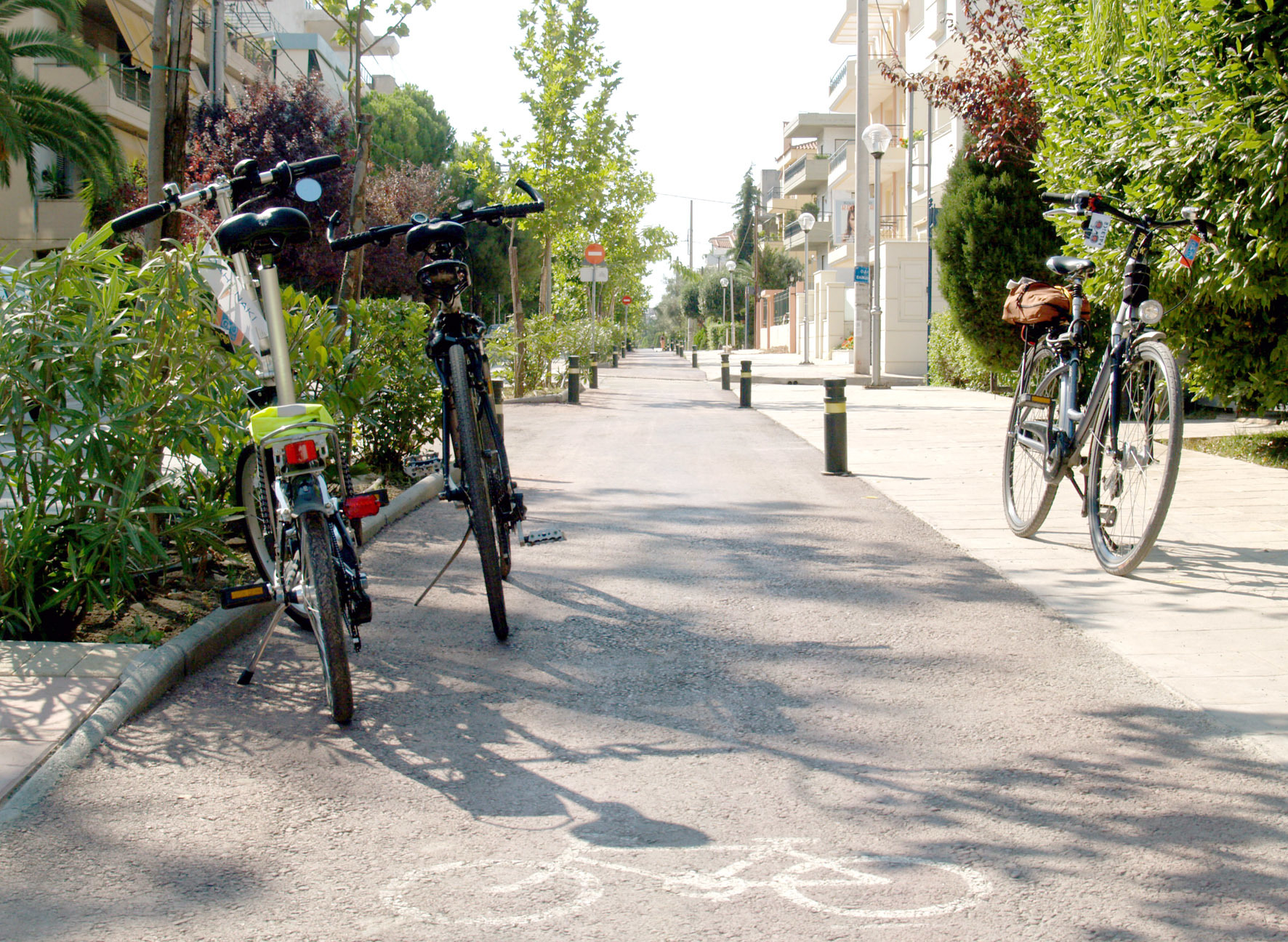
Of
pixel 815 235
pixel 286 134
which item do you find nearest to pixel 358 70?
pixel 286 134

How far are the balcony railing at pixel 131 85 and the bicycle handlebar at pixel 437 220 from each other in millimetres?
29447

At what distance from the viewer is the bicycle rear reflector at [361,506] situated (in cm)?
397

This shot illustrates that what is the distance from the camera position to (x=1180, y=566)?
19.8 feet

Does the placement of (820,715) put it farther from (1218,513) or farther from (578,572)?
(1218,513)

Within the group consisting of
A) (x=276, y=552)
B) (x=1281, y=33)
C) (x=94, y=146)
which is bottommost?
(x=276, y=552)

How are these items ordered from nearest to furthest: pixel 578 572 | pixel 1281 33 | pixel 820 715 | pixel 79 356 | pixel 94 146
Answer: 1. pixel 820 715
2. pixel 79 356
3. pixel 578 572
4. pixel 1281 33
5. pixel 94 146

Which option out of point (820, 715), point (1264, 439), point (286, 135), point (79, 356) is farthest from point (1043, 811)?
point (286, 135)

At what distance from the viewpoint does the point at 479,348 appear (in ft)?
17.0

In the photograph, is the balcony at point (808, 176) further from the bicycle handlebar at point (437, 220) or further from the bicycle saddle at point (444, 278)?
→ the bicycle saddle at point (444, 278)

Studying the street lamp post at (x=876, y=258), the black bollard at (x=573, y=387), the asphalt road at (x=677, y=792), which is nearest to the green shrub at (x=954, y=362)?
the street lamp post at (x=876, y=258)

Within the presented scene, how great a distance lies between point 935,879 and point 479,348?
3.19 metres

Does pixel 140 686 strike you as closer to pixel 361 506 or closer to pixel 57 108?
pixel 361 506

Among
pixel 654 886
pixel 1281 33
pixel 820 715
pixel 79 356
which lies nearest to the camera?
pixel 654 886

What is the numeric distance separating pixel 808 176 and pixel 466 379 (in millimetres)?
58833
